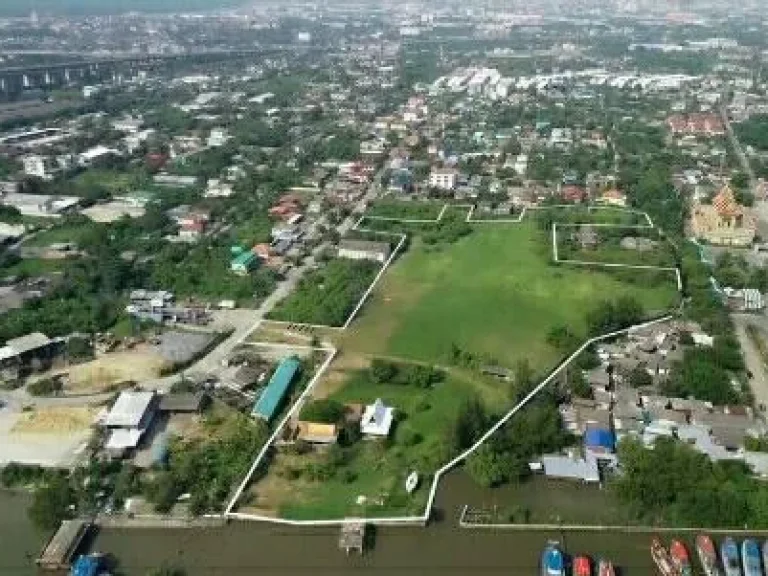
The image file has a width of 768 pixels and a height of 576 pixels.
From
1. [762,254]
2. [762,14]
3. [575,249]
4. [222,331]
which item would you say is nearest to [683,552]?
[222,331]

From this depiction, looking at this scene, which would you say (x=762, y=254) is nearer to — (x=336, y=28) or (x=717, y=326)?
(x=717, y=326)

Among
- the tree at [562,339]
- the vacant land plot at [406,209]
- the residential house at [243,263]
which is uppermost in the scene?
Answer: the vacant land plot at [406,209]

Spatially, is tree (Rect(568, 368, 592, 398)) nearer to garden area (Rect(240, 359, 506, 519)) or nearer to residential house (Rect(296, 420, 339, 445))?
garden area (Rect(240, 359, 506, 519))

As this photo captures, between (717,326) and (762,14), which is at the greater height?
(762,14)

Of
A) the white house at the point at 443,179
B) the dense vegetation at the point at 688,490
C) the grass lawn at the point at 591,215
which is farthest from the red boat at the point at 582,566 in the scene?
the white house at the point at 443,179

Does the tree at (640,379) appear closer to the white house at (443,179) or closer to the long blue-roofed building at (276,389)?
Result: the long blue-roofed building at (276,389)

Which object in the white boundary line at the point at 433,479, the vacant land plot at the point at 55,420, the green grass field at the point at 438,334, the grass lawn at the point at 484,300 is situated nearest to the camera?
the white boundary line at the point at 433,479

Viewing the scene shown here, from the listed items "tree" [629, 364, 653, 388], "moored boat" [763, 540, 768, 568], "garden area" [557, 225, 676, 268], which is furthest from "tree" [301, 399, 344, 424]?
"garden area" [557, 225, 676, 268]
